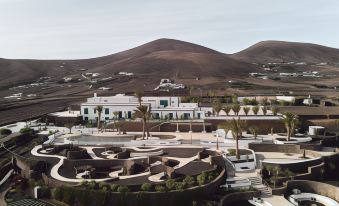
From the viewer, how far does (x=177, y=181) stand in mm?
37969

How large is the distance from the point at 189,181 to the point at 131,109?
36743mm

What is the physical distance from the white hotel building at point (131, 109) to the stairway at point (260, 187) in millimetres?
29119

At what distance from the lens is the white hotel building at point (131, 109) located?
71750mm

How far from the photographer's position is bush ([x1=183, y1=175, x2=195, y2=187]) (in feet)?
122

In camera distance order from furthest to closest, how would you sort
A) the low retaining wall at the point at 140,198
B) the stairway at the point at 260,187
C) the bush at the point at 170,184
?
1. the stairway at the point at 260,187
2. the bush at the point at 170,184
3. the low retaining wall at the point at 140,198

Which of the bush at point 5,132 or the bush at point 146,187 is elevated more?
the bush at point 5,132

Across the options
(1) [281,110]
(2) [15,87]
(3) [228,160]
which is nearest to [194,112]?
(1) [281,110]

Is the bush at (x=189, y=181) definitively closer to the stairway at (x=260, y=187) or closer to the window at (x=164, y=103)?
the stairway at (x=260, y=187)

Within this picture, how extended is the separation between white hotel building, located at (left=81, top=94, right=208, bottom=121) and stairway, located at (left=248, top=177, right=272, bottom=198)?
1146 inches

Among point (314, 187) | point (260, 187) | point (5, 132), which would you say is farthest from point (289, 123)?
point (5, 132)

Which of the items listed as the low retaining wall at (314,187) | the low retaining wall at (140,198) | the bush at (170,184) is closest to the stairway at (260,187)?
the low retaining wall at (314,187)

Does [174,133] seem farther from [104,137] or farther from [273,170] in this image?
[273,170]

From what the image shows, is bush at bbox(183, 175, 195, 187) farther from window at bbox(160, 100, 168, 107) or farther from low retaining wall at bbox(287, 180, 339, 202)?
window at bbox(160, 100, 168, 107)

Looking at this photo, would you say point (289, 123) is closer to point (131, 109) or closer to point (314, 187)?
point (314, 187)
